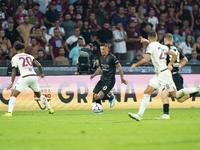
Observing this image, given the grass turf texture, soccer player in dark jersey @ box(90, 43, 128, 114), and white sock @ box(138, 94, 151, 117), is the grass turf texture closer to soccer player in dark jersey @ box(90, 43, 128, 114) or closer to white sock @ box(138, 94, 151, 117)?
white sock @ box(138, 94, 151, 117)

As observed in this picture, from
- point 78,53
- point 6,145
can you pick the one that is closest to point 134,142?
point 6,145

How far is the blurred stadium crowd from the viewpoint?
17.8 metres

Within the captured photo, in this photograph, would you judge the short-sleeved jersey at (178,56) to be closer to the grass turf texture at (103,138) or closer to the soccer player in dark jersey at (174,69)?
the soccer player in dark jersey at (174,69)

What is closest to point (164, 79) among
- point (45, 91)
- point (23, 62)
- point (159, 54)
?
point (159, 54)

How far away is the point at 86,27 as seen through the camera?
18.8 metres

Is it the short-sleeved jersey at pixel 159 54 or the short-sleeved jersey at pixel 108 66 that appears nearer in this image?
the short-sleeved jersey at pixel 159 54

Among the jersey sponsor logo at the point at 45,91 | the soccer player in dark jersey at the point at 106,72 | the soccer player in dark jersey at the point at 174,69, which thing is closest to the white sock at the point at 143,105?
the soccer player in dark jersey at the point at 174,69

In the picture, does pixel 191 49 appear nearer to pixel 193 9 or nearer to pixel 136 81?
pixel 193 9

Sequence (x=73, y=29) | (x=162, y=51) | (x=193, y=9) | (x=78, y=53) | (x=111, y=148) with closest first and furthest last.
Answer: (x=111, y=148)
(x=162, y=51)
(x=78, y=53)
(x=73, y=29)
(x=193, y=9)

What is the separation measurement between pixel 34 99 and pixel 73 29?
4958 mm

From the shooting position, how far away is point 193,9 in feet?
71.7

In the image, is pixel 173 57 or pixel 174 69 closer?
pixel 173 57

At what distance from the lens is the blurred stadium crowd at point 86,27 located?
17781 millimetres

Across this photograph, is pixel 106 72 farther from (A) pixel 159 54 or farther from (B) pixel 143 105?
(B) pixel 143 105
